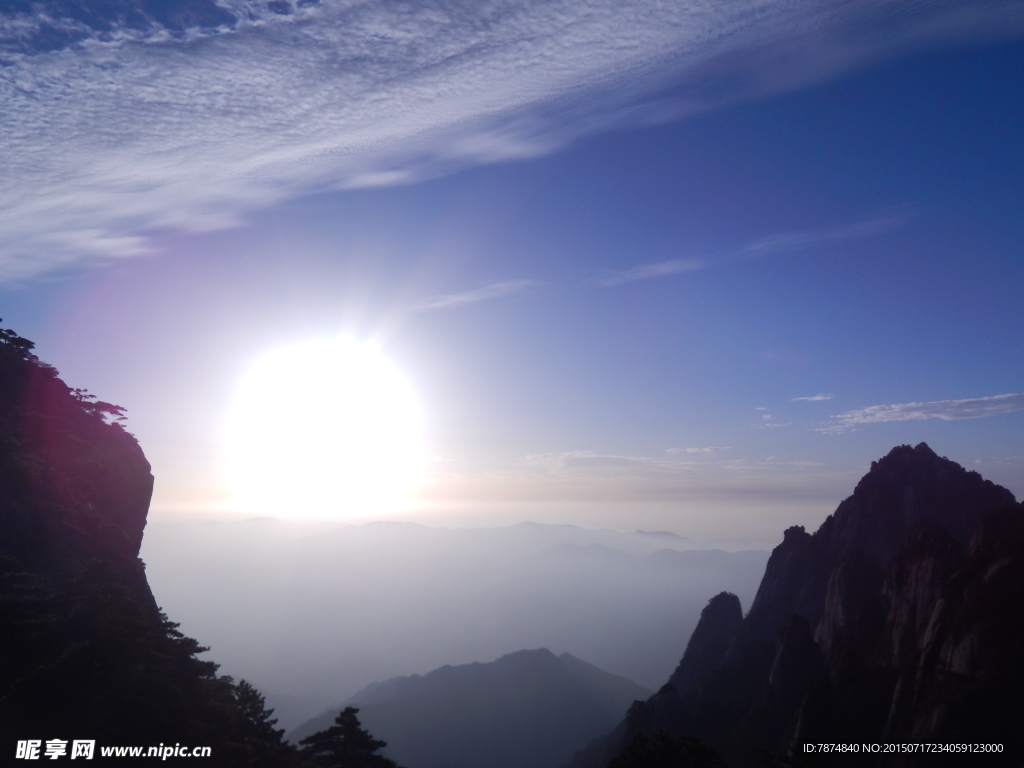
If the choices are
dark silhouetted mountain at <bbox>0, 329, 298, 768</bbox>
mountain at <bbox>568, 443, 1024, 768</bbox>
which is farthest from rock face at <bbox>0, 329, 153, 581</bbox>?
mountain at <bbox>568, 443, 1024, 768</bbox>

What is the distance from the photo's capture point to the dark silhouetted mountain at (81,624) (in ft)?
111

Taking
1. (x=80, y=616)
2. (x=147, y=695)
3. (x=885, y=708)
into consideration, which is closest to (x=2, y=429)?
(x=80, y=616)

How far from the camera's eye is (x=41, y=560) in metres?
49.6

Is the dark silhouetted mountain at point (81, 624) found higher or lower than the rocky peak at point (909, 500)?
lower

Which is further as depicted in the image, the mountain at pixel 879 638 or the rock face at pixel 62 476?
the mountain at pixel 879 638

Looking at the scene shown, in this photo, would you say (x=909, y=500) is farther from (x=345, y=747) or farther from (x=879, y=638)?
(x=345, y=747)

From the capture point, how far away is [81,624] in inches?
1544

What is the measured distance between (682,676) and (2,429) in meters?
132

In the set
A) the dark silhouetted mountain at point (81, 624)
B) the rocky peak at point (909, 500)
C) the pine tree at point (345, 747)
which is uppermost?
the rocky peak at point (909, 500)

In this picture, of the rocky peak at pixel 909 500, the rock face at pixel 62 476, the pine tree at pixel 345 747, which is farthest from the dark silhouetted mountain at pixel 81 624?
the rocky peak at pixel 909 500

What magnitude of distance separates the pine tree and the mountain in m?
24.5

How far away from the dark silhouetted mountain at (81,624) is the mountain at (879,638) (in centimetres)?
3756

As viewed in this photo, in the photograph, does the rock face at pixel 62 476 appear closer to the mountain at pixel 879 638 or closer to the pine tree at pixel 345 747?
the pine tree at pixel 345 747

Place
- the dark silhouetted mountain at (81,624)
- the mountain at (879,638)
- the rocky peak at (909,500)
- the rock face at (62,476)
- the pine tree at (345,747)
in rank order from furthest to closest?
the rocky peak at (909,500)
the mountain at (879,638)
the rock face at (62,476)
the pine tree at (345,747)
the dark silhouetted mountain at (81,624)
